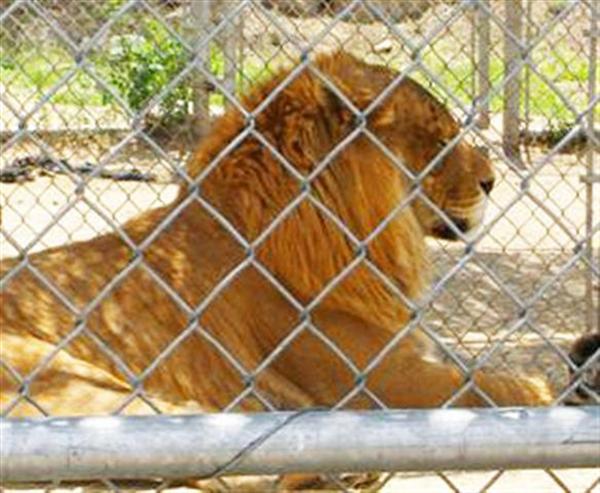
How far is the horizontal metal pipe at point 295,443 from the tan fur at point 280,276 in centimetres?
146

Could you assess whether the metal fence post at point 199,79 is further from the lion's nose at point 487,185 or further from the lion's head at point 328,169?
the lion's head at point 328,169

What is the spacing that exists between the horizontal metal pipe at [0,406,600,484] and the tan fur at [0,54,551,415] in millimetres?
1460

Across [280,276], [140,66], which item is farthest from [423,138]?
[140,66]

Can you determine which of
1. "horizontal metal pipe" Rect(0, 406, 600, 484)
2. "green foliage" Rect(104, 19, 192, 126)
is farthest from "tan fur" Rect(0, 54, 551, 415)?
"green foliage" Rect(104, 19, 192, 126)

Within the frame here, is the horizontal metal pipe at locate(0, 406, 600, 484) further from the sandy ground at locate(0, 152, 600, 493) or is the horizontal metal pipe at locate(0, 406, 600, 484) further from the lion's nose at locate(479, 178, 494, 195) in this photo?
the lion's nose at locate(479, 178, 494, 195)

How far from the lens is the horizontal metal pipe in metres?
1.78

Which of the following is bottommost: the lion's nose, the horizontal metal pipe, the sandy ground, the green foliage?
the sandy ground

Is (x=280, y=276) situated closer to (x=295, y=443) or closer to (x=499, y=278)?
(x=499, y=278)

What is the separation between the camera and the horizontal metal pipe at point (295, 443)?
69.9 inches

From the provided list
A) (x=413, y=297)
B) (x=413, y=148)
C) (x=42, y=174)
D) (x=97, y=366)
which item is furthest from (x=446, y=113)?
(x=42, y=174)

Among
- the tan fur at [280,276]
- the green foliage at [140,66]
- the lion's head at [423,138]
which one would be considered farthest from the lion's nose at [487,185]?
the green foliage at [140,66]

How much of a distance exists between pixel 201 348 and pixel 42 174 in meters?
6.43

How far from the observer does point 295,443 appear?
1.82 metres

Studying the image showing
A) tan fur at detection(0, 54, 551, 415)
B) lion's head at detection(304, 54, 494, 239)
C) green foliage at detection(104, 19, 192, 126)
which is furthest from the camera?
green foliage at detection(104, 19, 192, 126)
